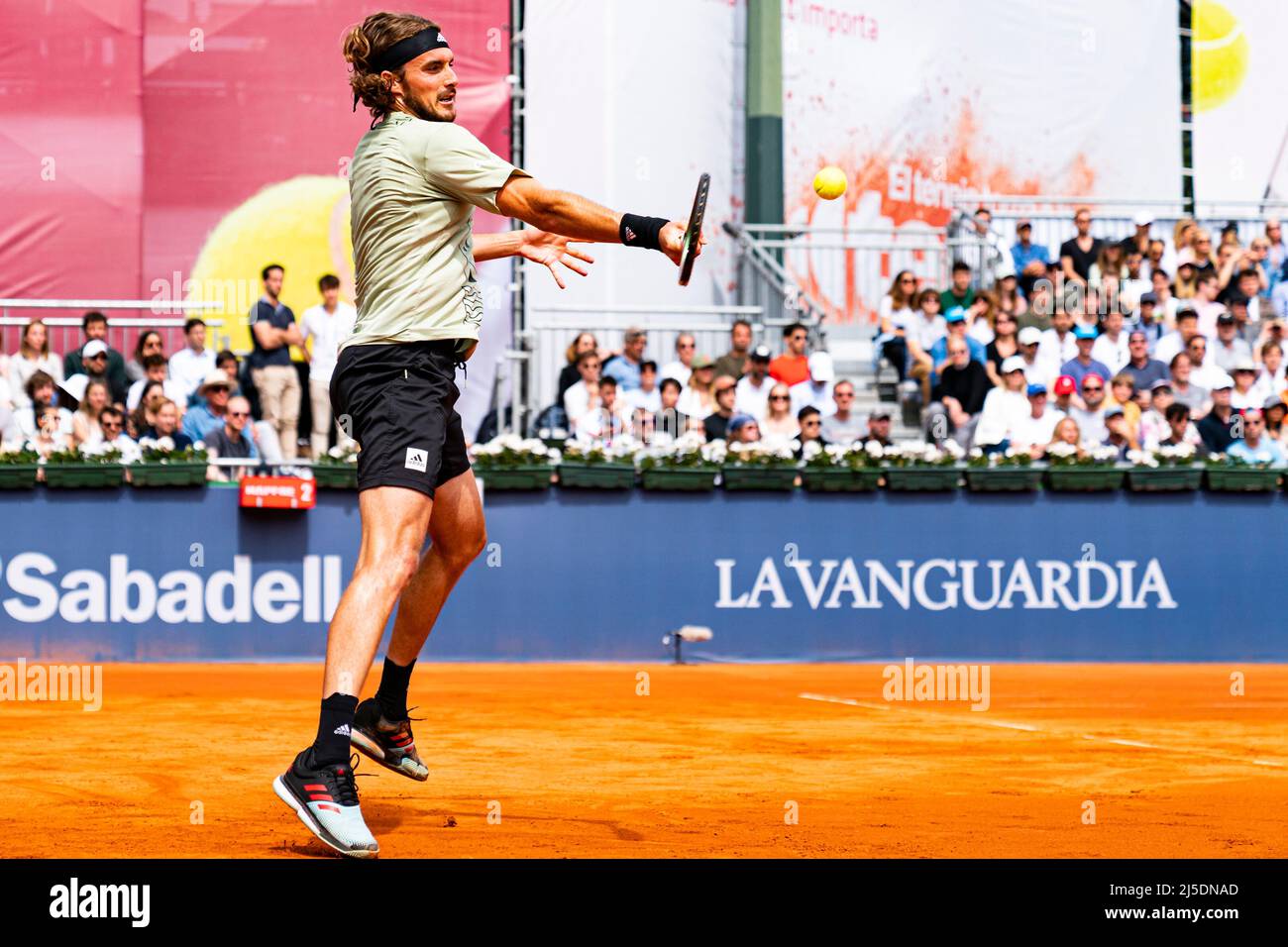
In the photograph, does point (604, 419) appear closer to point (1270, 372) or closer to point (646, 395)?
point (646, 395)

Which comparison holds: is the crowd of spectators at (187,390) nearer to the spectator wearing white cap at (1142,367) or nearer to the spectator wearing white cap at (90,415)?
the spectator wearing white cap at (90,415)

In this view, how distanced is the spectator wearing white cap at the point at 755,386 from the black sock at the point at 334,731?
10.2m

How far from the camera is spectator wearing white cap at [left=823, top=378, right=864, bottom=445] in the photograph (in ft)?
50.1

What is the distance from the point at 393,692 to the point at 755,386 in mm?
9659

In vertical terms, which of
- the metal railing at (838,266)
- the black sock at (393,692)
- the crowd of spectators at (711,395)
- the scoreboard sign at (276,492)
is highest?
the metal railing at (838,266)

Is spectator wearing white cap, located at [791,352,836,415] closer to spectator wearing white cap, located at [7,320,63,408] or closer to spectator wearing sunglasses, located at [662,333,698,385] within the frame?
spectator wearing sunglasses, located at [662,333,698,385]

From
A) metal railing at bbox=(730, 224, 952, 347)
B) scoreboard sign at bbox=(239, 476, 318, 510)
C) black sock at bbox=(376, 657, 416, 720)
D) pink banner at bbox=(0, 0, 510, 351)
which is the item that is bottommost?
black sock at bbox=(376, 657, 416, 720)

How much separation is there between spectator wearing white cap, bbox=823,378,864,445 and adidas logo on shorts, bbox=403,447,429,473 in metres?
10.0

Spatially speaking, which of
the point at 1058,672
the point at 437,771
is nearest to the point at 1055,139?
the point at 1058,672

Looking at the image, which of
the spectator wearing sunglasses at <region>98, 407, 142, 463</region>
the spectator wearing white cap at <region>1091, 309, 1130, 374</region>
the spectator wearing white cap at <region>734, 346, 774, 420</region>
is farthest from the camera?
the spectator wearing white cap at <region>1091, 309, 1130, 374</region>

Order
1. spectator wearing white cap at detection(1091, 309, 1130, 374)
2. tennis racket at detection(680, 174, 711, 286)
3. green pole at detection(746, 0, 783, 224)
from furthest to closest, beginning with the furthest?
green pole at detection(746, 0, 783, 224), spectator wearing white cap at detection(1091, 309, 1130, 374), tennis racket at detection(680, 174, 711, 286)

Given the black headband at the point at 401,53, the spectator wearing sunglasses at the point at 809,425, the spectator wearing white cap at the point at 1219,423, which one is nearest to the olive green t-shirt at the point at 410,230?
the black headband at the point at 401,53

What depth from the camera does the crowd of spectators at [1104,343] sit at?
1510 cm

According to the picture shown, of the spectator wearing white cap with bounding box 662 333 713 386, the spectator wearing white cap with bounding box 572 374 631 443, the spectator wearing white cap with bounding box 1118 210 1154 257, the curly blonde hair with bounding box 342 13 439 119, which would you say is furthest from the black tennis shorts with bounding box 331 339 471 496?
the spectator wearing white cap with bounding box 1118 210 1154 257
